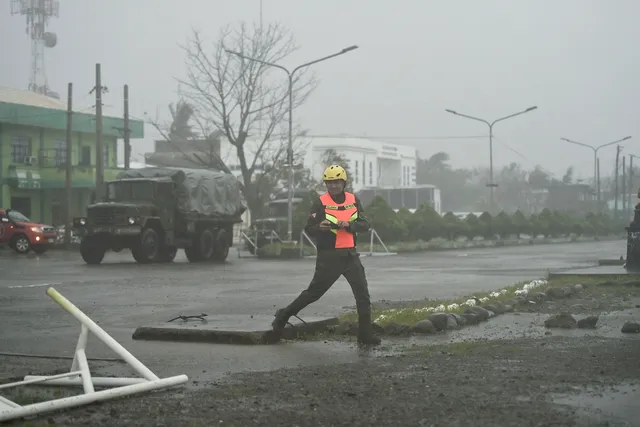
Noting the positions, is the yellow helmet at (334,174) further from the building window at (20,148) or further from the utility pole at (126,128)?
the building window at (20,148)

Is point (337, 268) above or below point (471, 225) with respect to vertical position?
below

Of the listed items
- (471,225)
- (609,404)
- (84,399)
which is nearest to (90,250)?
(84,399)

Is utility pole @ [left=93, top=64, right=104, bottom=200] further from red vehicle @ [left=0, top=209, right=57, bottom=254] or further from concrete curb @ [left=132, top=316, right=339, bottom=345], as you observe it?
concrete curb @ [left=132, top=316, right=339, bottom=345]

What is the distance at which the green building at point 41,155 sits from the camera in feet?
170

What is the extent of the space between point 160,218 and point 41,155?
27115mm

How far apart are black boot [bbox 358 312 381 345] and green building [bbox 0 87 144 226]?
43615 millimetres

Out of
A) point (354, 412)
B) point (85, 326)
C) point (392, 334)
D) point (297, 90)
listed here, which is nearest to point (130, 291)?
point (392, 334)

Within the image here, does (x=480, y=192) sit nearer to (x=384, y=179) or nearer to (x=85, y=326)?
(x=384, y=179)

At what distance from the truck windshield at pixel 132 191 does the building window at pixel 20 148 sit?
24266 millimetres

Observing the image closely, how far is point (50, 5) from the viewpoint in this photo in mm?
29094

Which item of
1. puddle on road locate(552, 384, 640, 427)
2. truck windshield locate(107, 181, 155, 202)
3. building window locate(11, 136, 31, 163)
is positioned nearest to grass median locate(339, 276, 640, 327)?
puddle on road locate(552, 384, 640, 427)

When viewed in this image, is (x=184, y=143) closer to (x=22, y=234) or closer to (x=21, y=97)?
(x=21, y=97)

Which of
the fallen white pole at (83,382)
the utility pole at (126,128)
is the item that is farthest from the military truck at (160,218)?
the fallen white pole at (83,382)

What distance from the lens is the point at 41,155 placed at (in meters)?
54.2
